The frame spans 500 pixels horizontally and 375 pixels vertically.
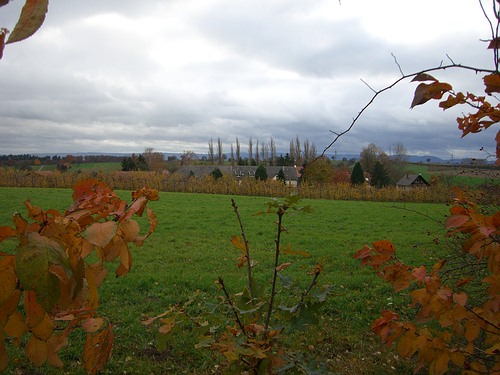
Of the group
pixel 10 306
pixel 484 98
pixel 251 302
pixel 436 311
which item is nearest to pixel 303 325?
pixel 251 302

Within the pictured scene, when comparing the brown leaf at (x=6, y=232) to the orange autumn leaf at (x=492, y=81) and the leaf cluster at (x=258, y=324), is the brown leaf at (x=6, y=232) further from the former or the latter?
the orange autumn leaf at (x=492, y=81)

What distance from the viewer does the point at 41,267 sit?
0.61m

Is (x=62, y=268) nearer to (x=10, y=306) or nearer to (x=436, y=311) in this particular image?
(x=10, y=306)

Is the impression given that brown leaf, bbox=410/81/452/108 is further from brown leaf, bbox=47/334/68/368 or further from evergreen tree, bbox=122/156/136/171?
evergreen tree, bbox=122/156/136/171

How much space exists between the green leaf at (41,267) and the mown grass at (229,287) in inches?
34.9

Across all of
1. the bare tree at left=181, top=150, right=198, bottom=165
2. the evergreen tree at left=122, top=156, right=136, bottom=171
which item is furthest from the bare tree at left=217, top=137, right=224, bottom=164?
the evergreen tree at left=122, top=156, right=136, bottom=171

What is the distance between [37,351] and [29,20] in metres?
0.83

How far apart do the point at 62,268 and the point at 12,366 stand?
3.91 meters

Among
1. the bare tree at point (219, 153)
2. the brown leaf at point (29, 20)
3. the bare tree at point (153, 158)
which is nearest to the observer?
the brown leaf at point (29, 20)

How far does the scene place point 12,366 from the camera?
3557mm

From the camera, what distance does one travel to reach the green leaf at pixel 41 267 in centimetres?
60

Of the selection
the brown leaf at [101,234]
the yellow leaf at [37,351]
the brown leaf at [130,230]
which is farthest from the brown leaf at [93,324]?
the brown leaf at [101,234]

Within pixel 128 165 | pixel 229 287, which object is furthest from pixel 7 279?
pixel 128 165

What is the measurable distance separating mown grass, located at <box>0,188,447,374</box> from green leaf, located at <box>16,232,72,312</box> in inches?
34.9
